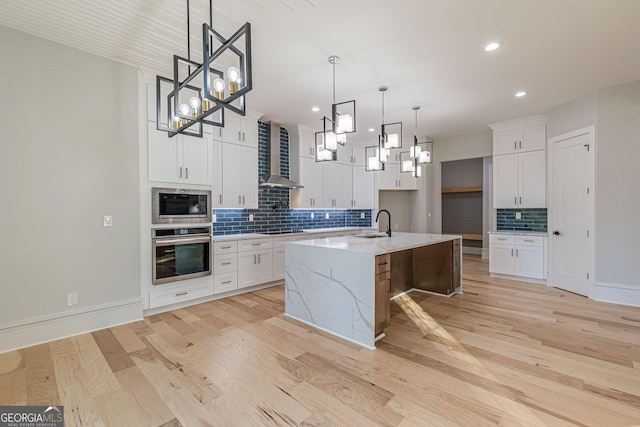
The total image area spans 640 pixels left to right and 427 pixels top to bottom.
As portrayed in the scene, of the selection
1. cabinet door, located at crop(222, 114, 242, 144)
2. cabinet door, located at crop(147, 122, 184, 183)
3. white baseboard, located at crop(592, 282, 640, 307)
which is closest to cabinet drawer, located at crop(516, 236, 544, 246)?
white baseboard, located at crop(592, 282, 640, 307)

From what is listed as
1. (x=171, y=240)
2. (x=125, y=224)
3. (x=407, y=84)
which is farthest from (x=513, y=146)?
(x=125, y=224)

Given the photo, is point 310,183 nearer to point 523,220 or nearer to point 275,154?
point 275,154

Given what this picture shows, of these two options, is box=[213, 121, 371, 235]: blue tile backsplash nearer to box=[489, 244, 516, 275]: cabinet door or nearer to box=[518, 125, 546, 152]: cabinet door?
box=[489, 244, 516, 275]: cabinet door

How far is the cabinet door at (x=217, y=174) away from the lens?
4348mm

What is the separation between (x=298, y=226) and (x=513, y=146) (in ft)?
14.6

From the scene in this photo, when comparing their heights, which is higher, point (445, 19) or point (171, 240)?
point (445, 19)

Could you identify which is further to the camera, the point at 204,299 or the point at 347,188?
the point at 347,188

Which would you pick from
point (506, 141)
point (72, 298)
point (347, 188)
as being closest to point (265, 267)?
point (72, 298)

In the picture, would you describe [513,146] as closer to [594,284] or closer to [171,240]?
[594,284]

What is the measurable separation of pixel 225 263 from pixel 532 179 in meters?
5.53

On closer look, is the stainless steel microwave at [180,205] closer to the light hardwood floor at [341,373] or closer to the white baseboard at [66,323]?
the white baseboard at [66,323]

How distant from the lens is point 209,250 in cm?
398

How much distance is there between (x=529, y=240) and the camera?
16.6ft

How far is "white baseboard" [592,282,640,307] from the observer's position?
3.83 metres
